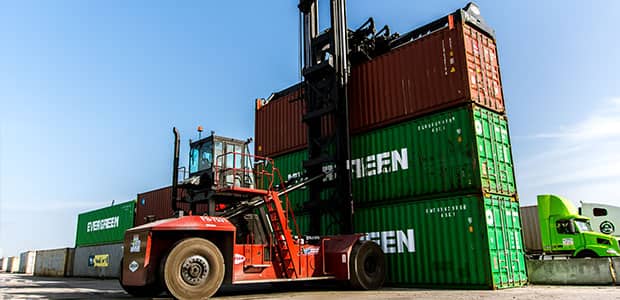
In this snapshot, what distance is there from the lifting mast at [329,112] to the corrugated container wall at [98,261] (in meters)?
16.9

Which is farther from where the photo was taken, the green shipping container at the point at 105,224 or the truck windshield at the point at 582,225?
the green shipping container at the point at 105,224

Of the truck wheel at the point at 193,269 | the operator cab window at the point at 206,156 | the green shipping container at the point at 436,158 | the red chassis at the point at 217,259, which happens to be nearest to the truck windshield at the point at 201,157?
the operator cab window at the point at 206,156

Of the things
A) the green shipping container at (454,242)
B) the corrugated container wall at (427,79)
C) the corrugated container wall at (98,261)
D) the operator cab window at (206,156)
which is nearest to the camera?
the operator cab window at (206,156)

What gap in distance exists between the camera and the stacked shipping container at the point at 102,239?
96.6 feet

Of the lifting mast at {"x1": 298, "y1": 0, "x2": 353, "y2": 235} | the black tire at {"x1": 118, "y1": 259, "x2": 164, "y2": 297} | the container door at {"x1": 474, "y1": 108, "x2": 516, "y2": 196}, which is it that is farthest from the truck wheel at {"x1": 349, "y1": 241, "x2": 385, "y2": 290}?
the black tire at {"x1": 118, "y1": 259, "x2": 164, "y2": 297}

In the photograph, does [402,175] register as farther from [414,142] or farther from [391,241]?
[391,241]

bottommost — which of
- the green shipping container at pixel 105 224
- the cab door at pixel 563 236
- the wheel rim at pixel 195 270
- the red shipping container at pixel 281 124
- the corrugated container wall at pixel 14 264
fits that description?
the corrugated container wall at pixel 14 264

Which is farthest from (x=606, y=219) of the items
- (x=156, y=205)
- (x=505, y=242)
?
(x=156, y=205)

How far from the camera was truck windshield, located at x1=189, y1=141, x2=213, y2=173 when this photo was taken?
1169 cm

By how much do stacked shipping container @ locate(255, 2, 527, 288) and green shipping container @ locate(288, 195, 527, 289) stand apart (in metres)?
0.03

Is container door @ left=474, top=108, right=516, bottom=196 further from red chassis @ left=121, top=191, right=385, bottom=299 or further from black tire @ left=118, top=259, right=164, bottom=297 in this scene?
black tire @ left=118, top=259, right=164, bottom=297

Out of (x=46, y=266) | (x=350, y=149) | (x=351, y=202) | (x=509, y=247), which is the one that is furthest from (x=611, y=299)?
(x=46, y=266)

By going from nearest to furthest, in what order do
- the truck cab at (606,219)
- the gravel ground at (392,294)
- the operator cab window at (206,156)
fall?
1. the gravel ground at (392,294)
2. the operator cab window at (206,156)
3. the truck cab at (606,219)

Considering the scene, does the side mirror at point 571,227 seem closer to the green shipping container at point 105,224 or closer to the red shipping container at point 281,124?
the red shipping container at point 281,124
